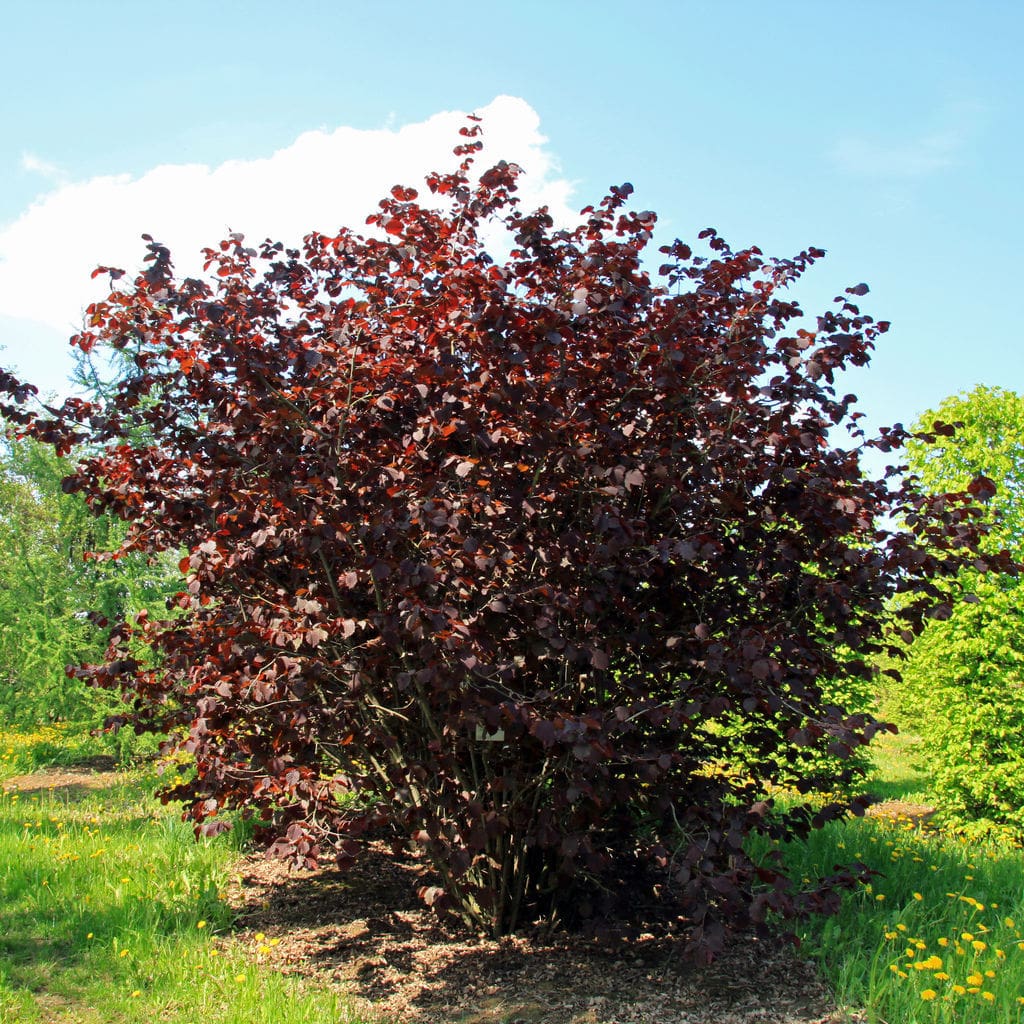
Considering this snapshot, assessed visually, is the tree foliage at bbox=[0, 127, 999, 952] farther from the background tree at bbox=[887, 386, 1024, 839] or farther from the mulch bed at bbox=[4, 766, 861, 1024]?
the background tree at bbox=[887, 386, 1024, 839]

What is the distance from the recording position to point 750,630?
3.22m

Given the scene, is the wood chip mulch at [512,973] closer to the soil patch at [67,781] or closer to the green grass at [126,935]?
the green grass at [126,935]

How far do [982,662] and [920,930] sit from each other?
4.56 metres

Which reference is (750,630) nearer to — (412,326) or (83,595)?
(412,326)

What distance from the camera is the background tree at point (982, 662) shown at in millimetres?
7711

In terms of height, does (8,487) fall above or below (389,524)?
above

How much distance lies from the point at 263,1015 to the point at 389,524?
1785mm

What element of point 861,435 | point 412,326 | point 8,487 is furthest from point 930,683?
point 8,487

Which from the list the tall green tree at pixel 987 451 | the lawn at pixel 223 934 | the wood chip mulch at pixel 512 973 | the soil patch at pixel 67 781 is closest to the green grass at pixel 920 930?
the lawn at pixel 223 934

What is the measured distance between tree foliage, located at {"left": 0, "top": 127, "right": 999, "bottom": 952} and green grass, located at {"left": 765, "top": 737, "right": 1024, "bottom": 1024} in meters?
0.46

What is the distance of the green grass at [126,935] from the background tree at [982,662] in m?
6.07

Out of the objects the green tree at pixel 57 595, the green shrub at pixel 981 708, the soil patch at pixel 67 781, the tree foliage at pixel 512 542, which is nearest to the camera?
the tree foliage at pixel 512 542

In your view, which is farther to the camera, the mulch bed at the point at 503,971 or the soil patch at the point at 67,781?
the soil patch at the point at 67,781

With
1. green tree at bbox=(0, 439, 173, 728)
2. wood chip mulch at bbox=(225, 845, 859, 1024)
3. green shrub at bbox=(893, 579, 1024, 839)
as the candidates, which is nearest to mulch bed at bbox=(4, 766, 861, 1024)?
wood chip mulch at bbox=(225, 845, 859, 1024)
